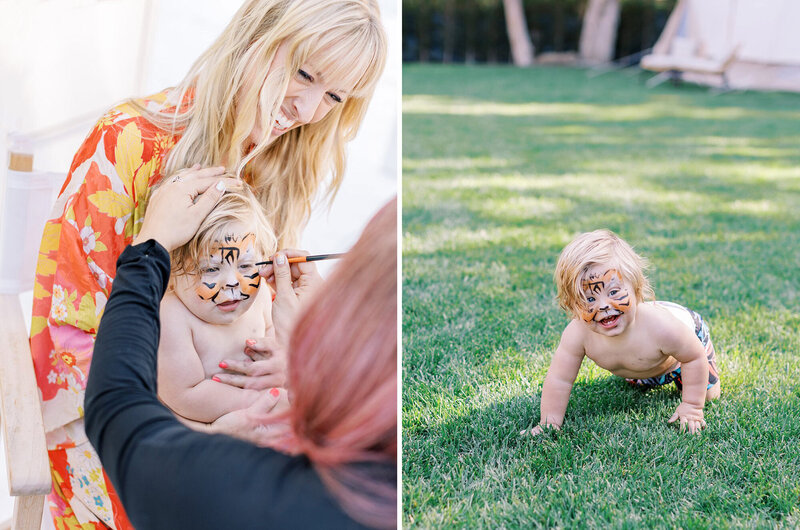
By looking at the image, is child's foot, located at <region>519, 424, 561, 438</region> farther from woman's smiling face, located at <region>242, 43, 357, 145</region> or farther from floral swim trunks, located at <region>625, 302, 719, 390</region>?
woman's smiling face, located at <region>242, 43, 357, 145</region>

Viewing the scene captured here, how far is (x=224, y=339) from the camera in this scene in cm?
131

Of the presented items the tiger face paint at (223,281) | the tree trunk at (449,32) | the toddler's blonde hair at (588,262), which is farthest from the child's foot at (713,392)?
the tree trunk at (449,32)

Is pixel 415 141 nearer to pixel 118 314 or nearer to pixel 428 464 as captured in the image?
pixel 428 464

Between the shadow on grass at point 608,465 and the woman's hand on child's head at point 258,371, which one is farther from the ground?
the woman's hand on child's head at point 258,371

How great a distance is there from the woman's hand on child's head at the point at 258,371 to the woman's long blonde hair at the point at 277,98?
0.64 feet

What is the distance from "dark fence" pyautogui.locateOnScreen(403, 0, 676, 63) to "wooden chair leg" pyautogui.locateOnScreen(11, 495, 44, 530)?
678 inches

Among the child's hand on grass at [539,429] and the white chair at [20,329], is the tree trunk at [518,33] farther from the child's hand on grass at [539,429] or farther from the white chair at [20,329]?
the white chair at [20,329]

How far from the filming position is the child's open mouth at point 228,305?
128cm

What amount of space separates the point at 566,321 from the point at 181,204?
1796 mm

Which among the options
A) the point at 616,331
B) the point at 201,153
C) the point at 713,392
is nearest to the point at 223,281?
the point at 201,153

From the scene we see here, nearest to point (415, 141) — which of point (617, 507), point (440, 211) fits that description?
point (440, 211)

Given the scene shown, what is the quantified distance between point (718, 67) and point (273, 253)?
11.4 meters

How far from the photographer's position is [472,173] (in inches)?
223

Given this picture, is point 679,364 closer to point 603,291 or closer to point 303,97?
point 603,291
